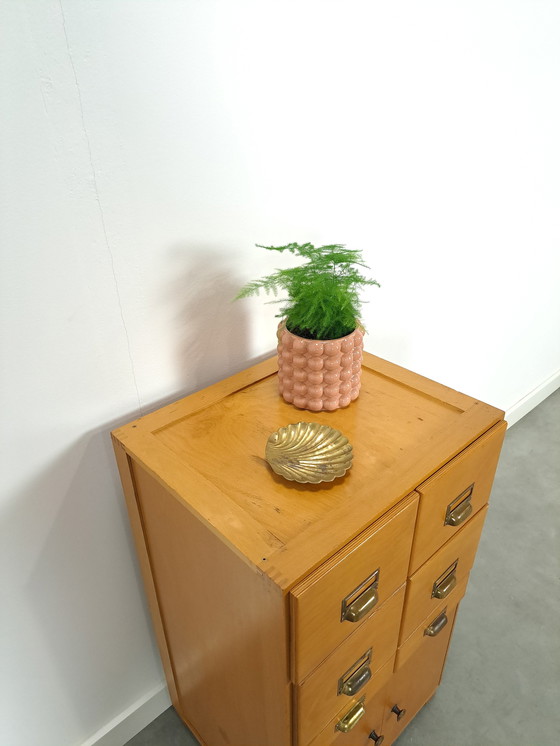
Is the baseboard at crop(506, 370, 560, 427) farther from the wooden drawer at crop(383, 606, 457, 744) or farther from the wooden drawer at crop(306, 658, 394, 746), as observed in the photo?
the wooden drawer at crop(306, 658, 394, 746)

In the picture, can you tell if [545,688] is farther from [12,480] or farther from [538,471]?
[12,480]

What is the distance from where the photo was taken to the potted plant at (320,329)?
88 centimetres

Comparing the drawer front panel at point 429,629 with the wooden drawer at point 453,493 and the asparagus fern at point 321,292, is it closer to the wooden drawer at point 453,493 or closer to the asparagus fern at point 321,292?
the wooden drawer at point 453,493

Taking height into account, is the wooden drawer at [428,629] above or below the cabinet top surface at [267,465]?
below

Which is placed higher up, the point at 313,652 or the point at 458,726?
the point at 313,652

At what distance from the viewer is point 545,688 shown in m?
1.39

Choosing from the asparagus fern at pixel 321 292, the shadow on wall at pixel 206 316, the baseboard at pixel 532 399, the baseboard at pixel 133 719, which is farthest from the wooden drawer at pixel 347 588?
the baseboard at pixel 532 399

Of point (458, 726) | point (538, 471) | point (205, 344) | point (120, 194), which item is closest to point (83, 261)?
point (120, 194)

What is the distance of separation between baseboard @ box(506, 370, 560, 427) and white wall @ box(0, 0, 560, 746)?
114 cm

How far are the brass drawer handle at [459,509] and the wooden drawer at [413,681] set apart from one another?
278mm

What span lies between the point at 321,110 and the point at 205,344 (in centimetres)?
52

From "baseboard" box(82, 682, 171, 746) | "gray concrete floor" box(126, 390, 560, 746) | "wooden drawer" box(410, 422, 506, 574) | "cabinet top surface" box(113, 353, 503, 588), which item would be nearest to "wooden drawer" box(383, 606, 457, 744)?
"gray concrete floor" box(126, 390, 560, 746)

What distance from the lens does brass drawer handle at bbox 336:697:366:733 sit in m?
0.88

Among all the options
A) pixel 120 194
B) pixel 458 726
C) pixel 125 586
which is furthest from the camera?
pixel 458 726
